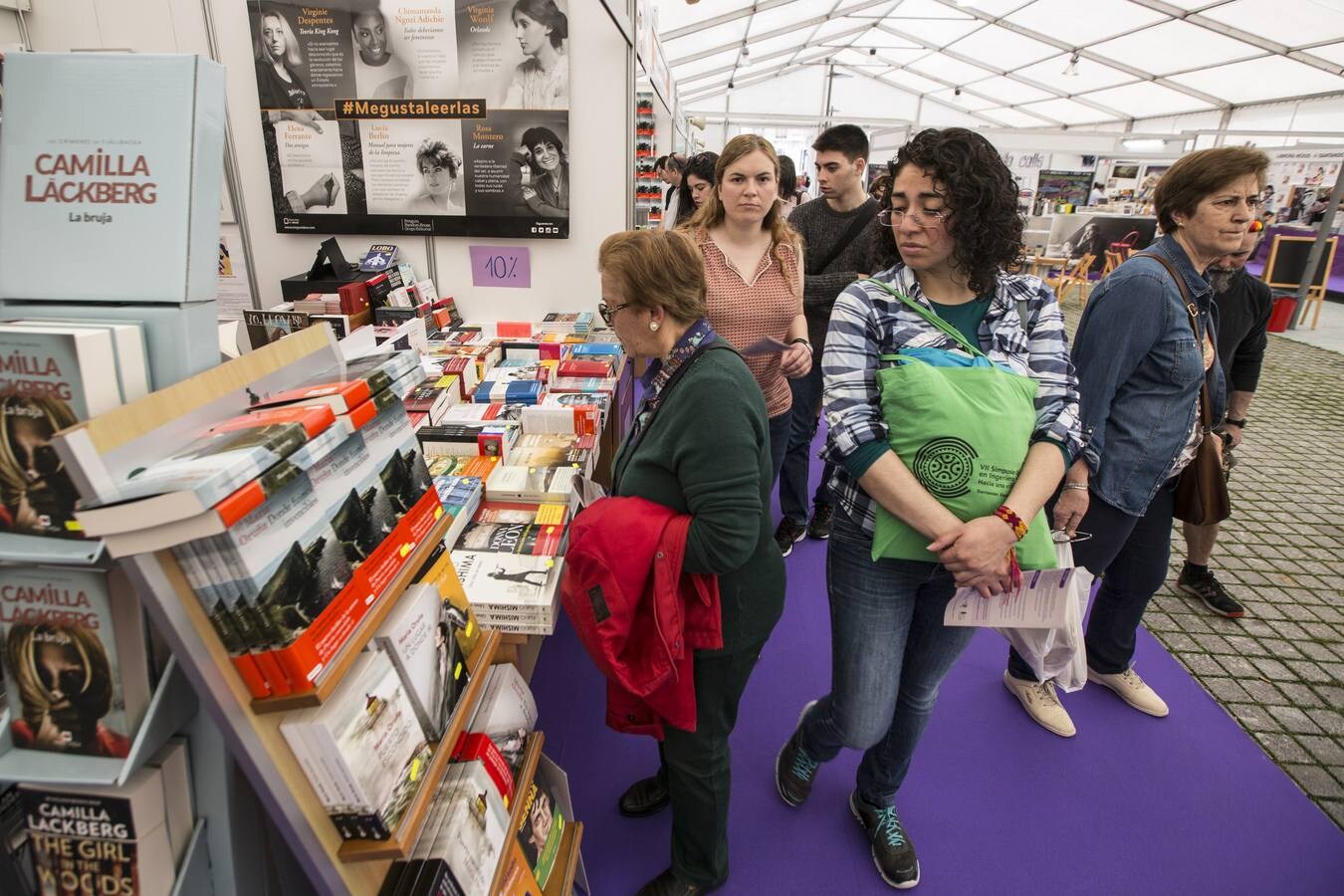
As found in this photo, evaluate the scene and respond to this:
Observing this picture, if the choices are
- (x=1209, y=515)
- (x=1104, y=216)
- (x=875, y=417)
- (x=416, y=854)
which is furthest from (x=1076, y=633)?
(x=1104, y=216)

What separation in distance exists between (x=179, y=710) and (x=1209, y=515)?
2748 mm

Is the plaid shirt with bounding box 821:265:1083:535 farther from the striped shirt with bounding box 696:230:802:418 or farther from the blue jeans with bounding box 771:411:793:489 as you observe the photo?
the blue jeans with bounding box 771:411:793:489

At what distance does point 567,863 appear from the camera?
150cm

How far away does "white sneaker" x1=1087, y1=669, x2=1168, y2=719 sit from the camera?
2.36 meters

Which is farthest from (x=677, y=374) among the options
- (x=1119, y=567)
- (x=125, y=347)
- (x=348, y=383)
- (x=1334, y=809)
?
(x=1334, y=809)

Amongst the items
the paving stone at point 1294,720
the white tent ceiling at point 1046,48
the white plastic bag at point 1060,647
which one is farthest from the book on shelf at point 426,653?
the white tent ceiling at point 1046,48

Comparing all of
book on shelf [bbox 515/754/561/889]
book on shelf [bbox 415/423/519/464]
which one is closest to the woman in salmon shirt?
book on shelf [bbox 415/423/519/464]

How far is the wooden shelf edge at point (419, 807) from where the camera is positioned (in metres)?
0.81

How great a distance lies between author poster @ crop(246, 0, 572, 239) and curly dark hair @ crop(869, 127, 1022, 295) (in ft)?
6.89

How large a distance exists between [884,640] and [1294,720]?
2.10 m

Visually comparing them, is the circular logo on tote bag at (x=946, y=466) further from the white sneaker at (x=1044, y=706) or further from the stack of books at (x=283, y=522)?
the white sneaker at (x=1044, y=706)

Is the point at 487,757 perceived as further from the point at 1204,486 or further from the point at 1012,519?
the point at 1204,486

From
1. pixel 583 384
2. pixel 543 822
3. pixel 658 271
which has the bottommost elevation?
pixel 543 822

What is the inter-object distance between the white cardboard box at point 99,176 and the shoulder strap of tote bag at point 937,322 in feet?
3.95
